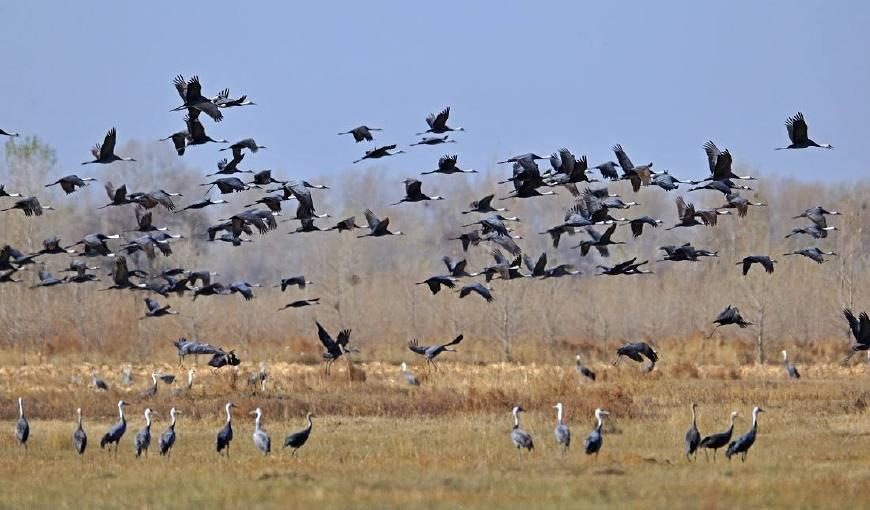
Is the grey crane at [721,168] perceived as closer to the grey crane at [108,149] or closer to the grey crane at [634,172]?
the grey crane at [634,172]

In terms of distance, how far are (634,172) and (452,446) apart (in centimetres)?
546

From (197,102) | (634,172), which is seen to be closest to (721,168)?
(634,172)

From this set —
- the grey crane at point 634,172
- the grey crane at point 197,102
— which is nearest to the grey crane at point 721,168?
the grey crane at point 634,172

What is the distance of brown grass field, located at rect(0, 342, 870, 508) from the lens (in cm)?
1606

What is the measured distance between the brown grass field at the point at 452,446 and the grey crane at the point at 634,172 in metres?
4.03

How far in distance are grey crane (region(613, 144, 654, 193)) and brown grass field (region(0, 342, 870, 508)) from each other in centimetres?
403

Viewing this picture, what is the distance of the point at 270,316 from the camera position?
5772 centimetres

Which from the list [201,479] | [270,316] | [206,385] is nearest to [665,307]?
[270,316]

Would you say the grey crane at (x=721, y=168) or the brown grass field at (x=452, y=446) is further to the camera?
the grey crane at (x=721, y=168)

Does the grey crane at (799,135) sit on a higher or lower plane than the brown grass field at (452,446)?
higher

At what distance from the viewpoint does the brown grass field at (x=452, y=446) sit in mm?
16062

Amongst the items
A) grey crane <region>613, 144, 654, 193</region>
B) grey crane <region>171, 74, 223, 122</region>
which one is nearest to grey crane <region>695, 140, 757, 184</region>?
grey crane <region>613, 144, 654, 193</region>

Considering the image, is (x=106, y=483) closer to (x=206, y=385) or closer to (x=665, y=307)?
(x=206, y=385)

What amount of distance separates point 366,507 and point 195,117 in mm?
9653
